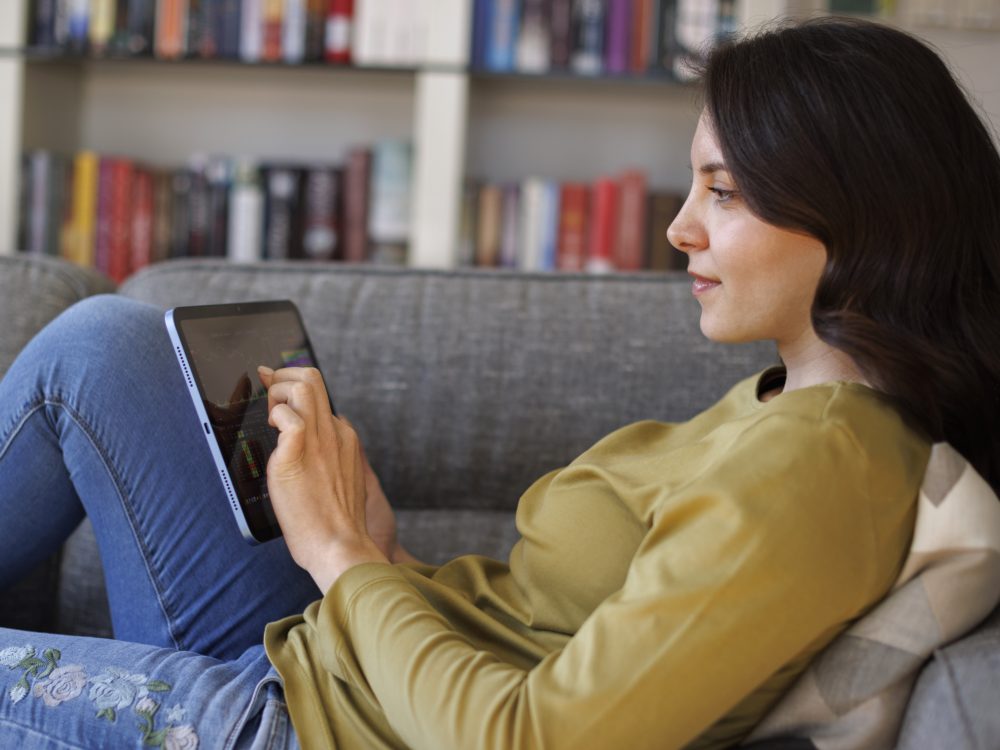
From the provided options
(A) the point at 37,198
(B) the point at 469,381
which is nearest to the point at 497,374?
(B) the point at 469,381

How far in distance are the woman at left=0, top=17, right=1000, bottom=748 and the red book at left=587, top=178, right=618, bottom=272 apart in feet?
3.85

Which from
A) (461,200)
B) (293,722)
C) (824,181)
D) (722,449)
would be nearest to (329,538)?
(293,722)

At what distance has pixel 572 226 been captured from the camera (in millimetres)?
2162

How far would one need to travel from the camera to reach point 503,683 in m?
0.74

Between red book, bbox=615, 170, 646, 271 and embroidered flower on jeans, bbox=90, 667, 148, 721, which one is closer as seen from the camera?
embroidered flower on jeans, bbox=90, 667, 148, 721

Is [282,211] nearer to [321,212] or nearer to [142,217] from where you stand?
[321,212]

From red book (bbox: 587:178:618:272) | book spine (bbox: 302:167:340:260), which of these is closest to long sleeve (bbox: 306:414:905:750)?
red book (bbox: 587:178:618:272)

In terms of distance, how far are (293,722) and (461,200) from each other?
145cm

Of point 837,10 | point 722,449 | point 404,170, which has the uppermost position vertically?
point 837,10

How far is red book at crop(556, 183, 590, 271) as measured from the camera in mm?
2152

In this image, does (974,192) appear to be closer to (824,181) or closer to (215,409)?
(824,181)

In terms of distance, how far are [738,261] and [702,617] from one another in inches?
12.2

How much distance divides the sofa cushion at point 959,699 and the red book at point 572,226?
146 centimetres

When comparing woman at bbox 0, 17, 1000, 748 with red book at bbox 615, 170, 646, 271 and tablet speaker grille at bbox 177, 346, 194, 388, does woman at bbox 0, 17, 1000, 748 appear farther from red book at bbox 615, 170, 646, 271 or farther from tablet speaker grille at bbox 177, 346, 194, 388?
red book at bbox 615, 170, 646, 271
